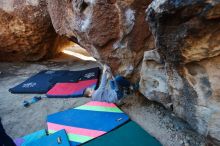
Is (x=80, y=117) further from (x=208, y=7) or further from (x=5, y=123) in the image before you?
(x=208, y=7)

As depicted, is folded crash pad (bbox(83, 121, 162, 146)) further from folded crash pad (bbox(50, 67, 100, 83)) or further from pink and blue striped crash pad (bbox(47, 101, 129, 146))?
folded crash pad (bbox(50, 67, 100, 83))

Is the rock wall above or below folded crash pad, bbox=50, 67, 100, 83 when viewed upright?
above

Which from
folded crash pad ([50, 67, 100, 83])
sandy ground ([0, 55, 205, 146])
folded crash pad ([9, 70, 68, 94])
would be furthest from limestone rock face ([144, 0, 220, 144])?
folded crash pad ([9, 70, 68, 94])

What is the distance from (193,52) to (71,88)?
2.47 meters

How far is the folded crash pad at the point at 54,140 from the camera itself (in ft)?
7.92

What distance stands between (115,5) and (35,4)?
2.63 m

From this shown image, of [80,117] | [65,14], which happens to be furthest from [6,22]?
[80,117]

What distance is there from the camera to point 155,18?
5.05ft

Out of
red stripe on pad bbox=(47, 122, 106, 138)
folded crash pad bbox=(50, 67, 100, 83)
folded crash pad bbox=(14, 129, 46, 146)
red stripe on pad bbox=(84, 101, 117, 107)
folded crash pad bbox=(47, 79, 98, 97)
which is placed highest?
folded crash pad bbox=(50, 67, 100, 83)

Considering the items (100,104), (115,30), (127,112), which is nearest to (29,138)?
(100,104)

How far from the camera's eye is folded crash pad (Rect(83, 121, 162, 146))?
2316 millimetres

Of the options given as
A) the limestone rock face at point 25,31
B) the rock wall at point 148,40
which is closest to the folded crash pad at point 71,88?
the rock wall at point 148,40

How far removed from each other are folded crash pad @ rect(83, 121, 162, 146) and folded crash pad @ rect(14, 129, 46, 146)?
521 millimetres

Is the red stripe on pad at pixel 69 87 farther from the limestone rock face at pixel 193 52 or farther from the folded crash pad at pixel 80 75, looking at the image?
the limestone rock face at pixel 193 52
